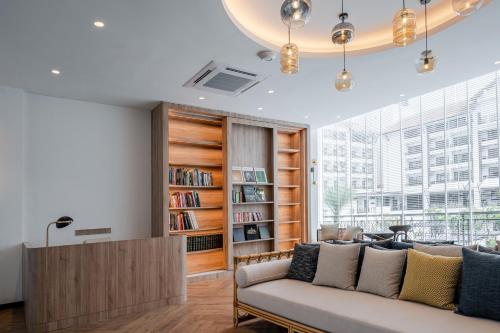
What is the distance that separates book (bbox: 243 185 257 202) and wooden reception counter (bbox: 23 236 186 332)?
192 centimetres

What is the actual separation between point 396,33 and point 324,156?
6.30 metres

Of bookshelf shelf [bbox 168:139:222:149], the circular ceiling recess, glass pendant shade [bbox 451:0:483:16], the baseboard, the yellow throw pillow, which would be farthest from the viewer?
bookshelf shelf [bbox 168:139:222:149]

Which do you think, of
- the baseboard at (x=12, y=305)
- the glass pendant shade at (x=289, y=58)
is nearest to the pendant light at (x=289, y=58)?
the glass pendant shade at (x=289, y=58)

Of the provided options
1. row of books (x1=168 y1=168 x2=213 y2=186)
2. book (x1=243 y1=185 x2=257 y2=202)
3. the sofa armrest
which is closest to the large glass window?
book (x1=243 y1=185 x2=257 y2=202)

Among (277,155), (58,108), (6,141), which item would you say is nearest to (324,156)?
(277,155)

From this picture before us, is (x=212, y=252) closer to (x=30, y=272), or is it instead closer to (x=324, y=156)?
(x=30, y=272)

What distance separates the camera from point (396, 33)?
95.1 inches

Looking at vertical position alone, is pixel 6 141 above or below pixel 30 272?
above

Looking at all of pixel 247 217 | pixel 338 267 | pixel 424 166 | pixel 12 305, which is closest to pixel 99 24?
pixel 338 267

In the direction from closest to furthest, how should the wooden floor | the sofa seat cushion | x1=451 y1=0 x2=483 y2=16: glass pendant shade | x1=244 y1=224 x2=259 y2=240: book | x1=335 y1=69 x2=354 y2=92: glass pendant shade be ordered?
x1=451 y1=0 x2=483 y2=16: glass pendant shade
the sofa seat cushion
x1=335 y1=69 x2=354 y2=92: glass pendant shade
the wooden floor
x1=244 y1=224 x2=259 y2=240: book

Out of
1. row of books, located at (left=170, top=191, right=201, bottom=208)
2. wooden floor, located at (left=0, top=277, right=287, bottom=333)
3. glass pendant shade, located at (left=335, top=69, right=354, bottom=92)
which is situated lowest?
wooden floor, located at (left=0, top=277, right=287, bottom=333)

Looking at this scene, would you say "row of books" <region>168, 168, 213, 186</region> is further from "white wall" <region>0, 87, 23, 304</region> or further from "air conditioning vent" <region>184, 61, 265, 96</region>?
"white wall" <region>0, 87, 23, 304</region>

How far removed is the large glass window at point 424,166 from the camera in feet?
19.9

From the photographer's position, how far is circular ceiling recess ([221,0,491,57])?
3.32 metres
